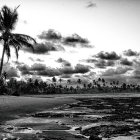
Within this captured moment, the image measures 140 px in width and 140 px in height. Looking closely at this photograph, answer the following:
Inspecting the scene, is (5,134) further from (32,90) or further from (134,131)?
(32,90)

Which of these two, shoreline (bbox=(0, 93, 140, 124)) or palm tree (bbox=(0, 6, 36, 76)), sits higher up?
palm tree (bbox=(0, 6, 36, 76))

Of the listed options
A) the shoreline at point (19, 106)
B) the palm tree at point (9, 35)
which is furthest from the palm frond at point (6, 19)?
the shoreline at point (19, 106)

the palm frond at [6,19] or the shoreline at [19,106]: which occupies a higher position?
the palm frond at [6,19]

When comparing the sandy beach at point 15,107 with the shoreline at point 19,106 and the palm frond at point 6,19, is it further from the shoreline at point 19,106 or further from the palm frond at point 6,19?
the palm frond at point 6,19

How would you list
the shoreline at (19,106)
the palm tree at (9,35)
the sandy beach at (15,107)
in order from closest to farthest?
the sandy beach at (15,107) < the shoreline at (19,106) < the palm tree at (9,35)

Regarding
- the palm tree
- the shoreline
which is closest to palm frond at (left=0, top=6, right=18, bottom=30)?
the palm tree

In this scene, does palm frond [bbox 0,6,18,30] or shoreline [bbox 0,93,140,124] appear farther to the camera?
palm frond [bbox 0,6,18,30]

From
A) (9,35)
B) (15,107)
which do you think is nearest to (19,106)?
(15,107)

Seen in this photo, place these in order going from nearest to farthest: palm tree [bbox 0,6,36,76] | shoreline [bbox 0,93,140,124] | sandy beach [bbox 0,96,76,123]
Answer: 1. sandy beach [bbox 0,96,76,123]
2. shoreline [bbox 0,93,140,124]
3. palm tree [bbox 0,6,36,76]

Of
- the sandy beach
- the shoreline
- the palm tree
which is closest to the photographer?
the sandy beach

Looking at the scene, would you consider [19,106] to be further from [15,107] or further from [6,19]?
[6,19]

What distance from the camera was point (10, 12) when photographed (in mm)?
28969

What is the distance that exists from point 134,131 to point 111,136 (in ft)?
4.18

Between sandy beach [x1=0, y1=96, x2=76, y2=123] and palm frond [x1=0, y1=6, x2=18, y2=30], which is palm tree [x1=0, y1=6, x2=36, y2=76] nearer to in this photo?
palm frond [x1=0, y1=6, x2=18, y2=30]
